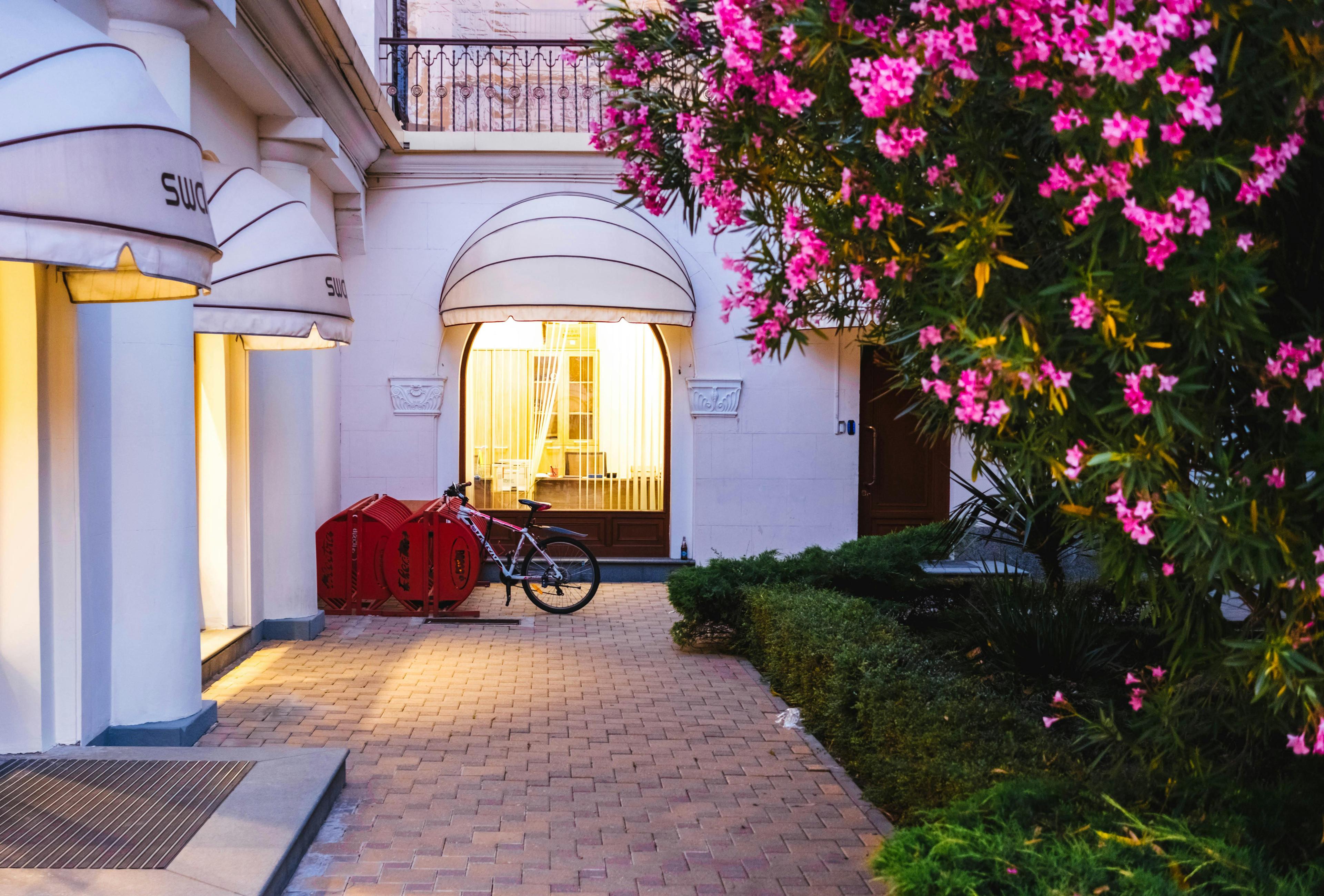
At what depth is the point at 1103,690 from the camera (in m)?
6.08

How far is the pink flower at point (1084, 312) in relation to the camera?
2.32 m

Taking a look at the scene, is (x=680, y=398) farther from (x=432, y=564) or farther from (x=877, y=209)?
(x=877, y=209)

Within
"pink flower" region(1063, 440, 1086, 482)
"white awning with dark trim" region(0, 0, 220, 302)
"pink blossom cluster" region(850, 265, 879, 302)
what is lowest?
"pink flower" region(1063, 440, 1086, 482)

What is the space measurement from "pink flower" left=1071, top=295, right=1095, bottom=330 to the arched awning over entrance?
407 inches

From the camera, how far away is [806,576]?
938 centimetres

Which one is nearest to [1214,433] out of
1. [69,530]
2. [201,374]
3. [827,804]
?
[827,804]

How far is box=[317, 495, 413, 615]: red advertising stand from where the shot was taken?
36.0 feet

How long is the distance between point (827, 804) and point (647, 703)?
7.79 feet

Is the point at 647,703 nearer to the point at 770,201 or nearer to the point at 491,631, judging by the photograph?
the point at 491,631

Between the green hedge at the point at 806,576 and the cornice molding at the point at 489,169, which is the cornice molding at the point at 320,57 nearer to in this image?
the cornice molding at the point at 489,169

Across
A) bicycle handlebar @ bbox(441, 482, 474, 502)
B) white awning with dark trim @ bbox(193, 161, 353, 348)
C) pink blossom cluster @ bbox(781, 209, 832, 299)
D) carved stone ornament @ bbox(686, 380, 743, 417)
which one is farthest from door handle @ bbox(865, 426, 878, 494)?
pink blossom cluster @ bbox(781, 209, 832, 299)

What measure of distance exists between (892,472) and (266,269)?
8831 millimetres

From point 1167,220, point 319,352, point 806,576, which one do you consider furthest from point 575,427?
point 1167,220

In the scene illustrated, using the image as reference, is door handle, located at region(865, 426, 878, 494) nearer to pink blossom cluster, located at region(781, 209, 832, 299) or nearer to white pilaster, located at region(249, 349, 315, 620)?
white pilaster, located at region(249, 349, 315, 620)
